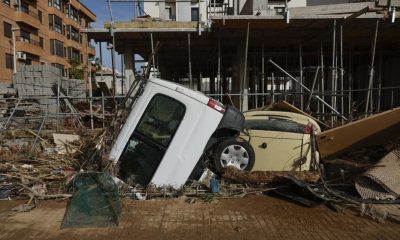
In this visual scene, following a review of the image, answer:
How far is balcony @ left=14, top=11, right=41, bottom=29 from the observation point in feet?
142

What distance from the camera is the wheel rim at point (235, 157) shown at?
598 centimetres

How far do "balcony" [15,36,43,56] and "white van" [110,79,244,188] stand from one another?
1722 inches

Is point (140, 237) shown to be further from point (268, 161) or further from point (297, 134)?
point (297, 134)

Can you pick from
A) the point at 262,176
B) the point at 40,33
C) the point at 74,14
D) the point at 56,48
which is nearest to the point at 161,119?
the point at 262,176

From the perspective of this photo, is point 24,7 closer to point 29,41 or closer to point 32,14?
point 32,14

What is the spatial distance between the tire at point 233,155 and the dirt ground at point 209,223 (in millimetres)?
733

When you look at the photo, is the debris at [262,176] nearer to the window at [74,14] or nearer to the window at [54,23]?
the window at [54,23]

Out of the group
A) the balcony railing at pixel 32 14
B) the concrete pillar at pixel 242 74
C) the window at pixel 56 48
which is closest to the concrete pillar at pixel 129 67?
the concrete pillar at pixel 242 74

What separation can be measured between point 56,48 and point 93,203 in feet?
176

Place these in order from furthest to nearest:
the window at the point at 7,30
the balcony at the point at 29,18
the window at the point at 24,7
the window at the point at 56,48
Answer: the window at the point at 56,48
the window at the point at 24,7
the balcony at the point at 29,18
the window at the point at 7,30

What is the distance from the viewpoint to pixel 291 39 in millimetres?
12477

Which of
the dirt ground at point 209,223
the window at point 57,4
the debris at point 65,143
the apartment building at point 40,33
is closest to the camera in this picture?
the dirt ground at point 209,223

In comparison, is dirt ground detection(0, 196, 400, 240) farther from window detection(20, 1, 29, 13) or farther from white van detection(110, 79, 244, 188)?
window detection(20, 1, 29, 13)

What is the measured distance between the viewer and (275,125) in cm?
642
